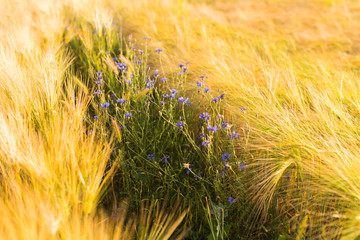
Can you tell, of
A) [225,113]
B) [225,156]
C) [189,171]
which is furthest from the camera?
[225,113]

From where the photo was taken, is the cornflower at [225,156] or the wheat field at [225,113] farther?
the cornflower at [225,156]

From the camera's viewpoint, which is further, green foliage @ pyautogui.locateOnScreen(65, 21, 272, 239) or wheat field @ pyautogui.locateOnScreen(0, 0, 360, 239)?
green foliage @ pyautogui.locateOnScreen(65, 21, 272, 239)

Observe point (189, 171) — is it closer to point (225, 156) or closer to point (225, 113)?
point (225, 156)

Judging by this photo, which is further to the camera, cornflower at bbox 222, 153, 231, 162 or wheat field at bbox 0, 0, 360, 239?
cornflower at bbox 222, 153, 231, 162

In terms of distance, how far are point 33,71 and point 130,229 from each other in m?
1.24

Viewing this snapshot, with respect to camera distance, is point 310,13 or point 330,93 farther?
point 310,13

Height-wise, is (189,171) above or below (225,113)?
below

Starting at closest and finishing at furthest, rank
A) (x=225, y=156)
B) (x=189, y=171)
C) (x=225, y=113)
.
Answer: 1. (x=225, y=156)
2. (x=189, y=171)
3. (x=225, y=113)

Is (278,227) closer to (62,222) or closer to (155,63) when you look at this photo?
(62,222)

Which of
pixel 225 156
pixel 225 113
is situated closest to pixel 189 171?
pixel 225 156

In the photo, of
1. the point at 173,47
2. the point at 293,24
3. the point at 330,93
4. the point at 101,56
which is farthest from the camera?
the point at 293,24

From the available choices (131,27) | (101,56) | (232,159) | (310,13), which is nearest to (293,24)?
(310,13)

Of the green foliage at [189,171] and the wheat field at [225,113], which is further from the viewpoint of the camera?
the green foliage at [189,171]

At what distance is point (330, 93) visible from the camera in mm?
2008
